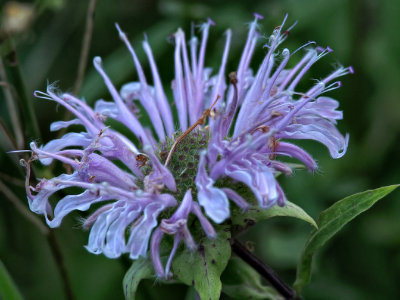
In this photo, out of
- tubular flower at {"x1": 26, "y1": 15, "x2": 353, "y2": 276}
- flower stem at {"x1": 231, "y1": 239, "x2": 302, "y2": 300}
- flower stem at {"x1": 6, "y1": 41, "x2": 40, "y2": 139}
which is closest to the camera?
tubular flower at {"x1": 26, "y1": 15, "x2": 353, "y2": 276}

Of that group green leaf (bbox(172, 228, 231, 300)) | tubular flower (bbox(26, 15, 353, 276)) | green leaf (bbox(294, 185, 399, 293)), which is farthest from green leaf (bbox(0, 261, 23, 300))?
green leaf (bbox(294, 185, 399, 293))

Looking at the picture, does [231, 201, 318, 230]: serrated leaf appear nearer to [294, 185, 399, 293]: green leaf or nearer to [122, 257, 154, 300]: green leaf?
[294, 185, 399, 293]: green leaf

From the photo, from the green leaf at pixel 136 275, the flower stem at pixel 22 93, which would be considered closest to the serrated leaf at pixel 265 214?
the green leaf at pixel 136 275

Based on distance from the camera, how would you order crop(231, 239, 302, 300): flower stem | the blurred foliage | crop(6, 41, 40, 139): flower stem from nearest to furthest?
crop(231, 239, 302, 300): flower stem, crop(6, 41, 40, 139): flower stem, the blurred foliage

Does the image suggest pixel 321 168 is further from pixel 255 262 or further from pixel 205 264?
pixel 205 264

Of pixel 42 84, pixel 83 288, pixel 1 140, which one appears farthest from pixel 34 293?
pixel 42 84

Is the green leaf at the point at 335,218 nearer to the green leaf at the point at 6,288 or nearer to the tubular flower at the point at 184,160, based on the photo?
the tubular flower at the point at 184,160
